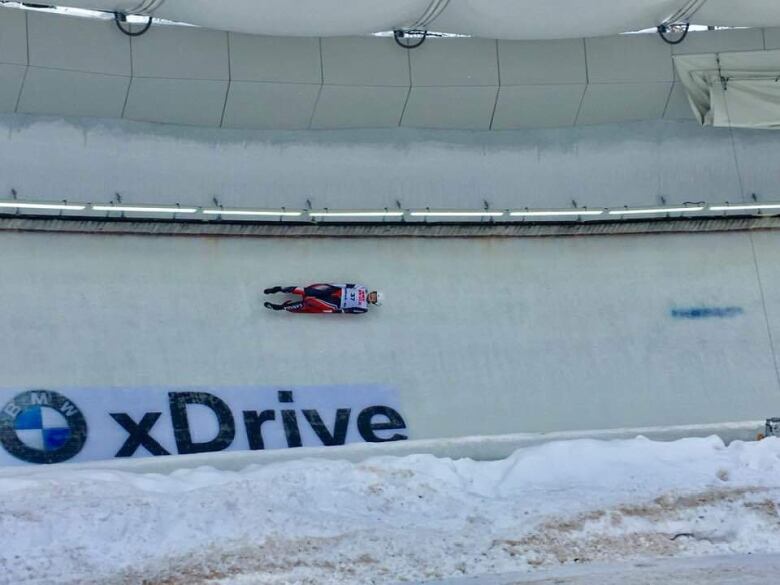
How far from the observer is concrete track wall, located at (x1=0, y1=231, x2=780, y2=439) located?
1422cm

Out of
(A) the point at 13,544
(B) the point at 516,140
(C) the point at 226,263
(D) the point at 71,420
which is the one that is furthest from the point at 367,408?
(A) the point at 13,544

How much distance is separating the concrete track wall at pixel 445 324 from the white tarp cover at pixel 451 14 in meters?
3.05

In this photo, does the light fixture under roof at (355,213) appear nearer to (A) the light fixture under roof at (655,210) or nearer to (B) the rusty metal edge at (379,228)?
(B) the rusty metal edge at (379,228)

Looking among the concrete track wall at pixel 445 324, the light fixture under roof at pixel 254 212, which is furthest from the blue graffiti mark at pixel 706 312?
the light fixture under roof at pixel 254 212

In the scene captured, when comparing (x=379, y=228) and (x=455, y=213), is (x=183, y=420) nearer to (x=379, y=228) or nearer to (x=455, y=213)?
(x=379, y=228)

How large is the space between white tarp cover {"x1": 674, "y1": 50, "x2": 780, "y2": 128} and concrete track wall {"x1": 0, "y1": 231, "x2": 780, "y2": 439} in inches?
71.7

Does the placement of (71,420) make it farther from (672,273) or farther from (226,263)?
(672,273)

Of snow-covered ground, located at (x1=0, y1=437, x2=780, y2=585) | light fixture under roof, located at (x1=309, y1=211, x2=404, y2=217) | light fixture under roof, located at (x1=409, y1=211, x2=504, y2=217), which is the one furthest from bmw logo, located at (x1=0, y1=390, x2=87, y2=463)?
light fixture under roof, located at (x1=409, y1=211, x2=504, y2=217)

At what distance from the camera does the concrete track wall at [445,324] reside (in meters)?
14.2

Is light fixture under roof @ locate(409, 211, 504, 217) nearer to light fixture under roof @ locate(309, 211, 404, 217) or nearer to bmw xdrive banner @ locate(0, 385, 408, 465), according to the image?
light fixture under roof @ locate(309, 211, 404, 217)

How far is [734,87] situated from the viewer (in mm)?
16797

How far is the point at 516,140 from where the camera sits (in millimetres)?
16812

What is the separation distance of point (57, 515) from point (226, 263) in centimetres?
590

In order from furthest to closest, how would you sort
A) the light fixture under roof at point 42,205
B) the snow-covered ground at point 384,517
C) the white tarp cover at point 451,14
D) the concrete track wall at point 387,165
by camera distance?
the concrete track wall at point 387,165 < the light fixture under roof at point 42,205 < the white tarp cover at point 451,14 < the snow-covered ground at point 384,517
